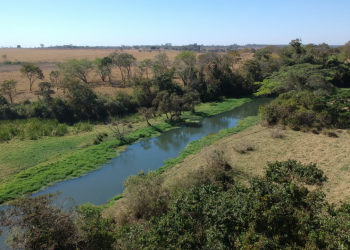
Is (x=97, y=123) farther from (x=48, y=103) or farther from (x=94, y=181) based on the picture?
(x=94, y=181)

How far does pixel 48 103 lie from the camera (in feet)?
83.1

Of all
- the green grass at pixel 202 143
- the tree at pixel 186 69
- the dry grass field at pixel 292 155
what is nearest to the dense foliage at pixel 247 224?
the dry grass field at pixel 292 155

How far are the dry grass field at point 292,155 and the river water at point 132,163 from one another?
282 centimetres

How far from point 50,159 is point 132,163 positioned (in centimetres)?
605

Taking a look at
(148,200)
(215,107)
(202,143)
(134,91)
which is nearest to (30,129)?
(134,91)

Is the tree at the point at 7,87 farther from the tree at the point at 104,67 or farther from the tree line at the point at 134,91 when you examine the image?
the tree at the point at 104,67

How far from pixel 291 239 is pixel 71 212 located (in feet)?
22.7

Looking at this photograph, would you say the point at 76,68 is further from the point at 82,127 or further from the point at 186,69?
the point at 186,69

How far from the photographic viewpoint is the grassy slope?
14383mm

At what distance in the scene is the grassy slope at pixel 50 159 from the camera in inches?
566

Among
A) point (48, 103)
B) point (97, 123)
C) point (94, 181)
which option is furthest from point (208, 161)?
point (48, 103)

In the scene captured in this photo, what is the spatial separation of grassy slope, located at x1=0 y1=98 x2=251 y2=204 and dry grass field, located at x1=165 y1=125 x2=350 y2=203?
20.2 feet

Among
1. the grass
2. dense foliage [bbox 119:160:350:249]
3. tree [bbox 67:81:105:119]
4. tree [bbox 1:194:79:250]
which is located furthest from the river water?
tree [bbox 67:81:105:119]

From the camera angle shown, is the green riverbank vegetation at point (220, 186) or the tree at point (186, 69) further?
the tree at point (186, 69)
